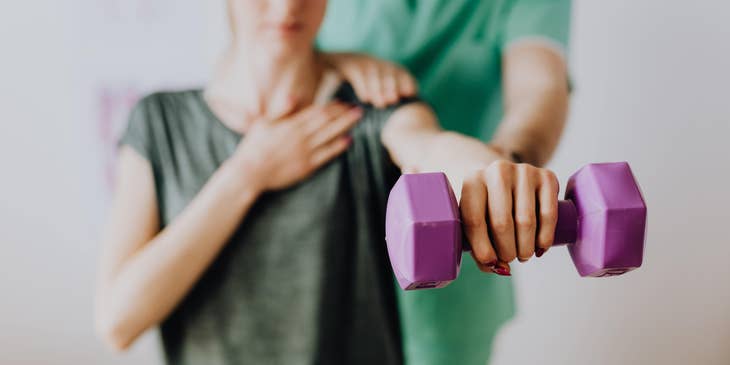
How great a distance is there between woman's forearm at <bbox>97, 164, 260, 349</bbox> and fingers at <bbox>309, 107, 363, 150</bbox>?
0.30ft

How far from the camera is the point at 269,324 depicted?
77 cm

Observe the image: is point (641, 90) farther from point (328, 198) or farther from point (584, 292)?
point (328, 198)

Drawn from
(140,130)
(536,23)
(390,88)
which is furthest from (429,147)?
(140,130)

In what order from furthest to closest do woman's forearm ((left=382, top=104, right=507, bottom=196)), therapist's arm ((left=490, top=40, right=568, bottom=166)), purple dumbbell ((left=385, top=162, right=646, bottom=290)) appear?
therapist's arm ((left=490, top=40, right=568, bottom=166)) → woman's forearm ((left=382, top=104, right=507, bottom=196)) → purple dumbbell ((left=385, top=162, right=646, bottom=290))

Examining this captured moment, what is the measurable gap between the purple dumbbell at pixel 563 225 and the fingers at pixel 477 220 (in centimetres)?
1

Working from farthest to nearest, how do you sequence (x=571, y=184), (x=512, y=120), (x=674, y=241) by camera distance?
(x=674, y=241)
(x=512, y=120)
(x=571, y=184)

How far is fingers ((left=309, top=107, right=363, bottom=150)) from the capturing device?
30.0 inches

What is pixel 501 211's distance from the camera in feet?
1.25

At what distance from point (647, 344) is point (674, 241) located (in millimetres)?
141

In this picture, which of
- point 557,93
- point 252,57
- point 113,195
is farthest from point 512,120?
point 113,195

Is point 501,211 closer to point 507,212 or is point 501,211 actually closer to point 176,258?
point 507,212

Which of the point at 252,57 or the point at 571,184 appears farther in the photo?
the point at 252,57

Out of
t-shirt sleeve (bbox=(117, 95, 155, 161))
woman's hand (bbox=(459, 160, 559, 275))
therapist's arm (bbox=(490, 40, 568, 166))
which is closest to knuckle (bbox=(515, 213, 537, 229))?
woman's hand (bbox=(459, 160, 559, 275))

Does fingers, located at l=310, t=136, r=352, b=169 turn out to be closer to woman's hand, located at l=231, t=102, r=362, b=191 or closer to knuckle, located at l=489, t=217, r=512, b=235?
woman's hand, located at l=231, t=102, r=362, b=191
